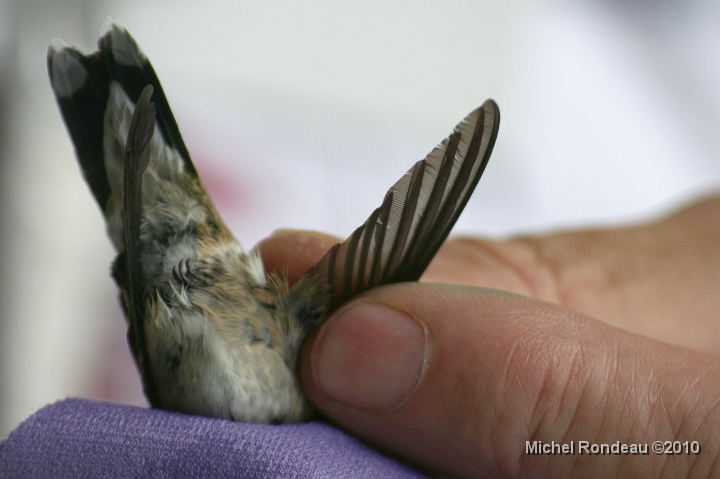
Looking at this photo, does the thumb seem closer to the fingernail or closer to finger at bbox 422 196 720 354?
the fingernail

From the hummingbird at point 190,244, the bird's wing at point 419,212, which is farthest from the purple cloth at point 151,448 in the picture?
the bird's wing at point 419,212

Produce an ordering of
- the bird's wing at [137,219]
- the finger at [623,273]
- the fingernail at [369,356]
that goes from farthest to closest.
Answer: the finger at [623,273] < the fingernail at [369,356] < the bird's wing at [137,219]

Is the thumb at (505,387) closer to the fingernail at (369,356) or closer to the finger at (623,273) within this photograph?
the fingernail at (369,356)

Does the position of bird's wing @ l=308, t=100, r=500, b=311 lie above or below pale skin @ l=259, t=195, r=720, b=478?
above

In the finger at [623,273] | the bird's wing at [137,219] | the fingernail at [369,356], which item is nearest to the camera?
the bird's wing at [137,219]

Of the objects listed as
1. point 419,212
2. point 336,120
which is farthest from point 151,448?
point 336,120

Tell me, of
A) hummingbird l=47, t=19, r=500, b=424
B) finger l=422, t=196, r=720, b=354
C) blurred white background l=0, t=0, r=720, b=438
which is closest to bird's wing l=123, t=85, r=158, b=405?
hummingbird l=47, t=19, r=500, b=424

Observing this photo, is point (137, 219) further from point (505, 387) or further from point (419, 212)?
point (505, 387)
